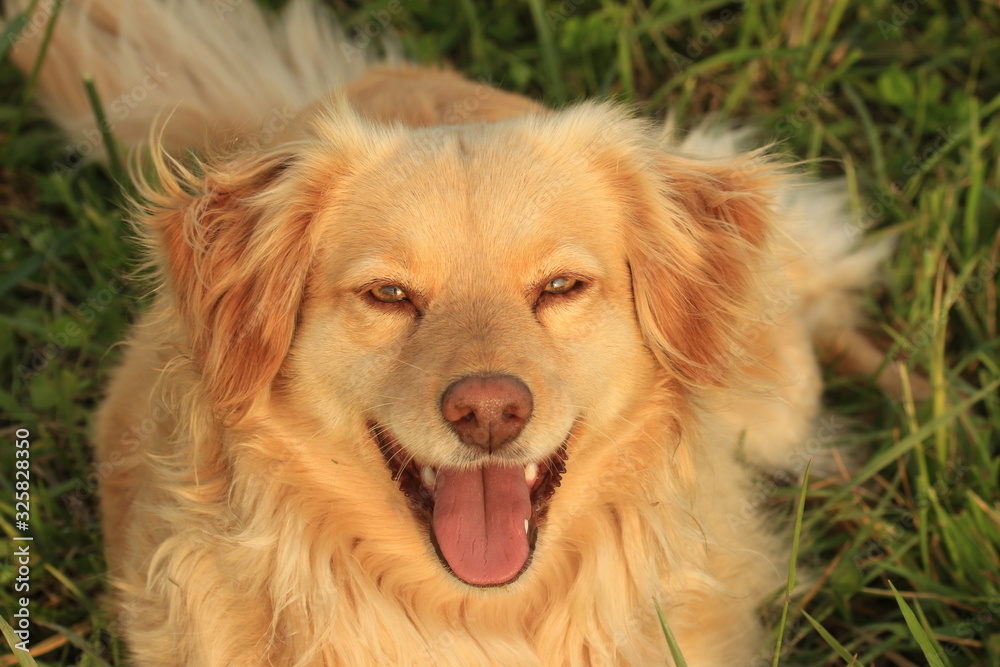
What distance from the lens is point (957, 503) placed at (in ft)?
12.2

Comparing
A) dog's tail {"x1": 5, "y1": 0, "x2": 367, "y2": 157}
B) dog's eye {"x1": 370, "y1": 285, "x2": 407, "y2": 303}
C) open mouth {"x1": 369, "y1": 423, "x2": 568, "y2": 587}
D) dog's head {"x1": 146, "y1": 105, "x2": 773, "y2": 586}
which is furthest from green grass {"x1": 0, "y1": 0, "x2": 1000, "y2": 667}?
dog's eye {"x1": 370, "y1": 285, "x2": 407, "y2": 303}

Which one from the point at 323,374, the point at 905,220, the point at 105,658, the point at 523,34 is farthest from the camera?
the point at 523,34

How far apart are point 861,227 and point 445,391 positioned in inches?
120

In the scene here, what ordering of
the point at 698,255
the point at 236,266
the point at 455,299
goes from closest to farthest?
the point at 455,299
the point at 236,266
the point at 698,255

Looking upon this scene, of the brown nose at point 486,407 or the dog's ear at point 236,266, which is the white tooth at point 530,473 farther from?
the dog's ear at point 236,266

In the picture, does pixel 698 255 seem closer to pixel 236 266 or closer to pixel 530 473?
pixel 530 473

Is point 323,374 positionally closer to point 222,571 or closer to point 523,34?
point 222,571

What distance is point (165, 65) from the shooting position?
4.32 meters

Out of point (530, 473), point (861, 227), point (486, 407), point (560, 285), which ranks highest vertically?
point (560, 285)

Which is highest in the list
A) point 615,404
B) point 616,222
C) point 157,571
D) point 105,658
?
point 616,222

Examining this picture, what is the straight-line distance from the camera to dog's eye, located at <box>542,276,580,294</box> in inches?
102

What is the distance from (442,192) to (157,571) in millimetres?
1359

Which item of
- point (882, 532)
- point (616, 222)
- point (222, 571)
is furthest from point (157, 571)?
point (882, 532)

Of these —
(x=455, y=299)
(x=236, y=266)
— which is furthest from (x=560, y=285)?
(x=236, y=266)
